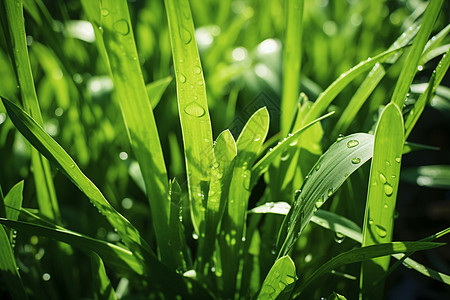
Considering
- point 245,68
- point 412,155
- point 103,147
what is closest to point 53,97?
point 103,147

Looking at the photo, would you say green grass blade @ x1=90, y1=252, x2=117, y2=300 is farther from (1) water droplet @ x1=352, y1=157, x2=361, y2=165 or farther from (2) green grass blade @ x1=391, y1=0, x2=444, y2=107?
(2) green grass blade @ x1=391, y1=0, x2=444, y2=107

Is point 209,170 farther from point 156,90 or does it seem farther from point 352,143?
point 156,90

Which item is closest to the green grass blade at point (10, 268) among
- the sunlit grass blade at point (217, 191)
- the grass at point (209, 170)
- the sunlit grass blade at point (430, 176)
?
the grass at point (209, 170)

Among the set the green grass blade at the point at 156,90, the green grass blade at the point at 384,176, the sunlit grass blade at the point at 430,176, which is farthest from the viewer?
the sunlit grass blade at the point at 430,176

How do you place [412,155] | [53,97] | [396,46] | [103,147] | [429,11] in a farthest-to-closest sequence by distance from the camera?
[412,155] → [53,97] → [103,147] → [396,46] → [429,11]

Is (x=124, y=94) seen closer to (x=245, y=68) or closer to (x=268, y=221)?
(x=268, y=221)

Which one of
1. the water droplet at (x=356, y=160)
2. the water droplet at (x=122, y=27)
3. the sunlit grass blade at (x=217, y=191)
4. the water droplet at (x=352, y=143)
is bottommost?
the sunlit grass blade at (x=217, y=191)

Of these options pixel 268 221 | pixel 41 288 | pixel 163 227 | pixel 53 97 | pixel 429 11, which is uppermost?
pixel 429 11

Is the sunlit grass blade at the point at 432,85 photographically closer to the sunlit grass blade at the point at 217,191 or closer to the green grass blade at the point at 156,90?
the sunlit grass blade at the point at 217,191
